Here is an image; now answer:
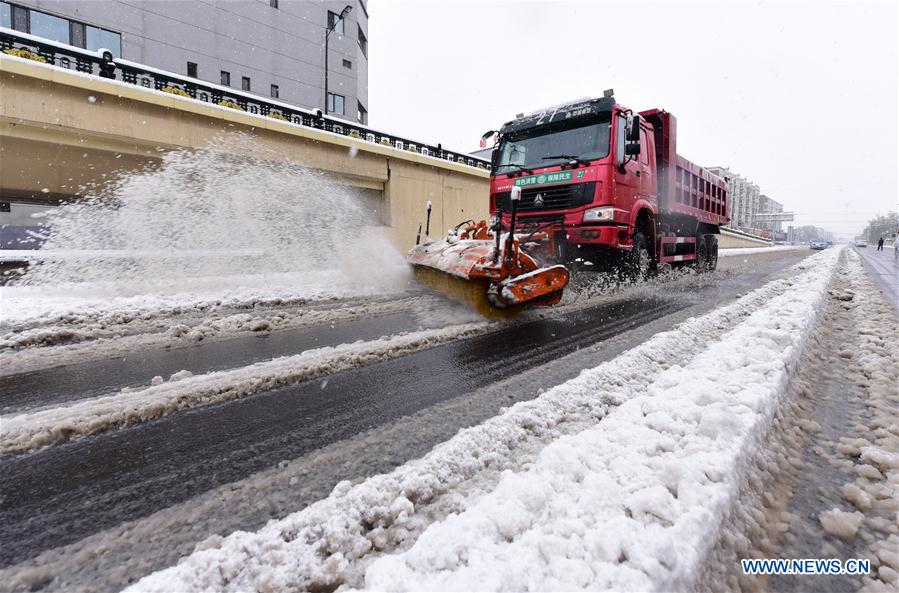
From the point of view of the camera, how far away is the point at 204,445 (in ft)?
7.27

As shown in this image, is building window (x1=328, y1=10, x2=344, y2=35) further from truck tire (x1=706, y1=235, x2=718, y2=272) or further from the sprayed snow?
truck tire (x1=706, y1=235, x2=718, y2=272)

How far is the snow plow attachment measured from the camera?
4.89 metres

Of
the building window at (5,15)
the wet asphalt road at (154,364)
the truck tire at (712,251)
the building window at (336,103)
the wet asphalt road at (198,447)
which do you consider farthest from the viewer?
the building window at (336,103)

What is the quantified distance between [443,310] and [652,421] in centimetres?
396

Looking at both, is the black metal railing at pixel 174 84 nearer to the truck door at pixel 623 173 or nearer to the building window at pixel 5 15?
the truck door at pixel 623 173

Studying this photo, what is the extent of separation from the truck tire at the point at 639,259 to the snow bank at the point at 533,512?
536cm

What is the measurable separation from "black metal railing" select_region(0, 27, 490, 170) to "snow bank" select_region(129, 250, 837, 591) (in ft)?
39.3

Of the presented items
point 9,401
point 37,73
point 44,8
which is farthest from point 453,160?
point 44,8

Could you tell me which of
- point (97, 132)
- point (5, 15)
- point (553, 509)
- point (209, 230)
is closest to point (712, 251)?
point (209, 230)

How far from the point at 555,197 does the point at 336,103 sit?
29091mm

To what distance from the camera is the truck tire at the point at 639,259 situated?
7.70 meters

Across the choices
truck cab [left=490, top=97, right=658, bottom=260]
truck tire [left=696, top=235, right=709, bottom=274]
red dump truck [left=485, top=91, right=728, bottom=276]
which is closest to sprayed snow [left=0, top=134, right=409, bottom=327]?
red dump truck [left=485, top=91, right=728, bottom=276]

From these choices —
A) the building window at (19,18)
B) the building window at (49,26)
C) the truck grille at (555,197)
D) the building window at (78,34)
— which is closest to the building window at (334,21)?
the building window at (78,34)

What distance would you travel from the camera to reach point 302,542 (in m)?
1.47
